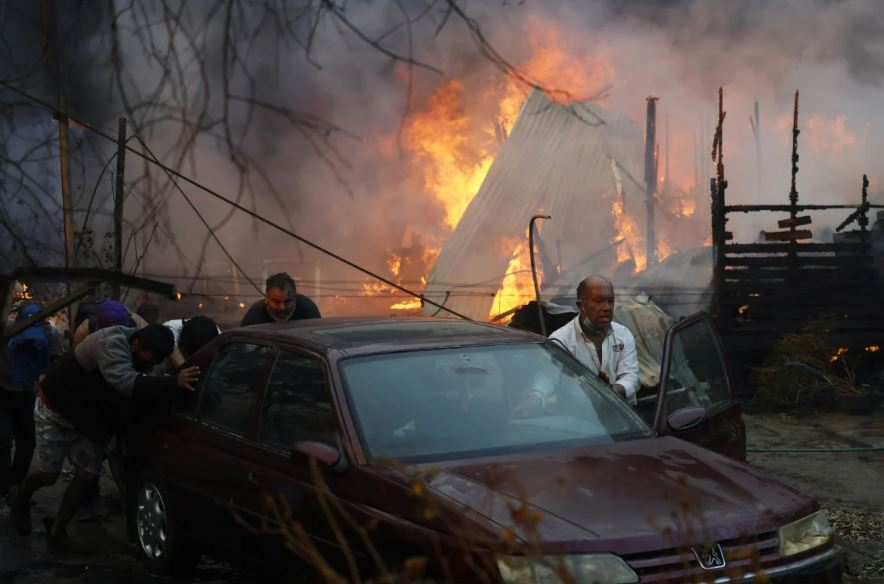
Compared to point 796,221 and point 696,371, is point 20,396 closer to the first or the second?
point 696,371

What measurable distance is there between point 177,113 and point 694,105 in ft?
53.4

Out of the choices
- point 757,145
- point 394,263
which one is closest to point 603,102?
point 757,145

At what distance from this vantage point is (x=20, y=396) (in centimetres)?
809

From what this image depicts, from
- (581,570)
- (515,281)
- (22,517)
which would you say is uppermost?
(515,281)

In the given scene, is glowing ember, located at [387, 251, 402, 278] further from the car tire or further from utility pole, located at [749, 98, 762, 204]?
the car tire

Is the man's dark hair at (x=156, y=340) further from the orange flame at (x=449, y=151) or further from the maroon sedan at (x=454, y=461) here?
the orange flame at (x=449, y=151)

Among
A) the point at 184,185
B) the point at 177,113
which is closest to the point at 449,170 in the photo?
the point at 184,185

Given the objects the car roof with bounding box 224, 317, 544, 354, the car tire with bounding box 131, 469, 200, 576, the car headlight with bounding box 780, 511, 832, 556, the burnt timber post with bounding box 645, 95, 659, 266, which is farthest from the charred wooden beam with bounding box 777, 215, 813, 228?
the car headlight with bounding box 780, 511, 832, 556

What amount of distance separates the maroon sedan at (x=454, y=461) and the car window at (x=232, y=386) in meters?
0.01

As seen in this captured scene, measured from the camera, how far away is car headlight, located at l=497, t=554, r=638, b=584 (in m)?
3.58

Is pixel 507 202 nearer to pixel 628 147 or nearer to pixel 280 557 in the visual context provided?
pixel 628 147

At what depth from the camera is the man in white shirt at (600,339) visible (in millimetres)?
6379

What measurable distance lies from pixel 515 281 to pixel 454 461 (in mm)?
19945

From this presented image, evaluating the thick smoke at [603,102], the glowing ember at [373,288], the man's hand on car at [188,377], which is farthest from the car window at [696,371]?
the glowing ember at [373,288]
